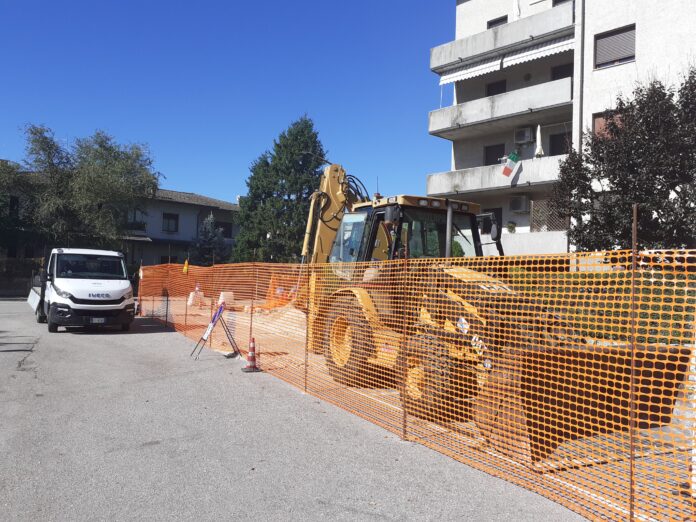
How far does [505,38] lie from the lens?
2192cm

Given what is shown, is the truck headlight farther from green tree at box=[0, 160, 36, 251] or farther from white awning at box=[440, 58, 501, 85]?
green tree at box=[0, 160, 36, 251]

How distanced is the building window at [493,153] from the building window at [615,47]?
5608 mm

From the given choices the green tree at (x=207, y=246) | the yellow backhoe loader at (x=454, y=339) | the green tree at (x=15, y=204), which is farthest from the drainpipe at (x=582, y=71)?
the green tree at (x=207, y=246)

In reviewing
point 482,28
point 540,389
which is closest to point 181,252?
point 482,28

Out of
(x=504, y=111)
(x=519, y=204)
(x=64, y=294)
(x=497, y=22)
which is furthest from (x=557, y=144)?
(x=64, y=294)

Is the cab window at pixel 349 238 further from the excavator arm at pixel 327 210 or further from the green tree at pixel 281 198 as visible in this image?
the green tree at pixel 281 198

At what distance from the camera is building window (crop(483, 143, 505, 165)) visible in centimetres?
2394

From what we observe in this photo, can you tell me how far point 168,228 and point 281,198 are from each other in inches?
383

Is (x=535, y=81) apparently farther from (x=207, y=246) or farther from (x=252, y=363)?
(x=207, y=246)

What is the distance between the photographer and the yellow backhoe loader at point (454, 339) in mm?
4266

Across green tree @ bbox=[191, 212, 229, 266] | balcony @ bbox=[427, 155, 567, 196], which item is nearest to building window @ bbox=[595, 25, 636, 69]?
balcony @ bbox=[427, 155, 567, 196]

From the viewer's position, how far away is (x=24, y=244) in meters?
33.2

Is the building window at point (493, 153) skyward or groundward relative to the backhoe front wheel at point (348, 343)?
skyward

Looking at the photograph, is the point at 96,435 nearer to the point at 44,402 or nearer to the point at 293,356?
the point at 44,402
